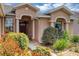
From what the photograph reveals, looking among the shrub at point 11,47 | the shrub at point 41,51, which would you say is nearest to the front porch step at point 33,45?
the shrub at point 41,51

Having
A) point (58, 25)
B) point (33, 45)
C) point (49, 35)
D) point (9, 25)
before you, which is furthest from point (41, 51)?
point (9, 25)

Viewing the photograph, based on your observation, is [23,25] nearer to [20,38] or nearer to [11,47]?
[20,38]

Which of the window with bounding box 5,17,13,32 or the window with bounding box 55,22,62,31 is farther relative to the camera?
the window with bounding box 55,22,62,31

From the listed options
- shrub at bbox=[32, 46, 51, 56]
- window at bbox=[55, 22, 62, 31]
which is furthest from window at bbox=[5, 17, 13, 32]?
window at bbox=[55, 22, 62, 31]

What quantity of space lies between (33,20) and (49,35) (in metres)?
0.35

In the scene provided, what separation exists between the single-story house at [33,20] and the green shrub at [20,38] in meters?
0.07

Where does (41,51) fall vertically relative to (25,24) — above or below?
below

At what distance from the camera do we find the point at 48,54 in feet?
10.6

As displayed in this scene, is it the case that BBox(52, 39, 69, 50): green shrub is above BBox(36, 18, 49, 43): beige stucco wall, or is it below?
below

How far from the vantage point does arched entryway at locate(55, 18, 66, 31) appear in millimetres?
3205

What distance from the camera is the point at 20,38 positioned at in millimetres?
3160

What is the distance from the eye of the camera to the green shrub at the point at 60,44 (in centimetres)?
314

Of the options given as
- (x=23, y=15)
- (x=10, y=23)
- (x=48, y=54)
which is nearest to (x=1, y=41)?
(x=10, y=23)

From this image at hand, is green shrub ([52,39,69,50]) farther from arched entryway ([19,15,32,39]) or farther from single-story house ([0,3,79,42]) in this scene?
arched entryway ([19,15,32,39])
